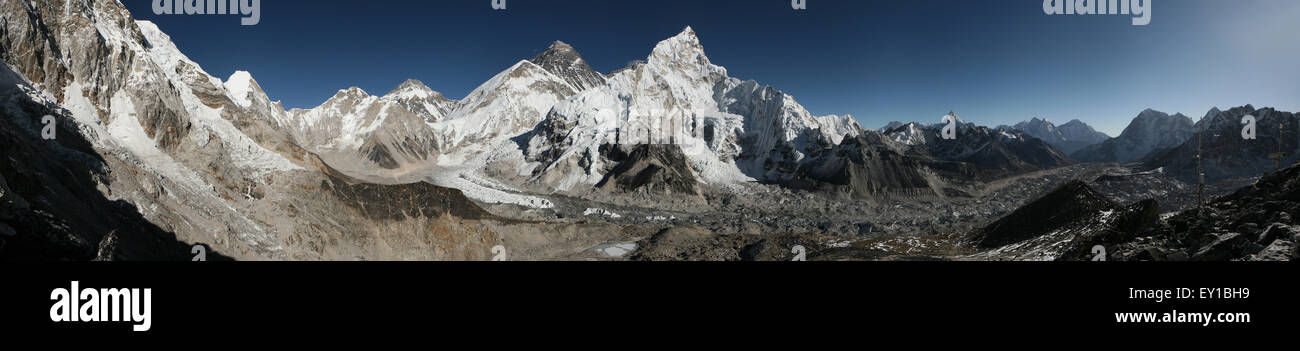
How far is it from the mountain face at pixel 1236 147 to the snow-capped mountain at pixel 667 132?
98.1 meters

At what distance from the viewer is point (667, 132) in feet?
506

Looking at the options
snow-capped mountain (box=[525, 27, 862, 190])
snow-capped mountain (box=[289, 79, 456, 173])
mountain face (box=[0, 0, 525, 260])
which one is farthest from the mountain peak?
mountain face (box=[0, 0, 525, 260])

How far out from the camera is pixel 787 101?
177000 millimetres

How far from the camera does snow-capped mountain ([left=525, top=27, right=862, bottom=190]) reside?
441 feet

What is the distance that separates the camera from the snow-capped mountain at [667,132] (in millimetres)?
134350

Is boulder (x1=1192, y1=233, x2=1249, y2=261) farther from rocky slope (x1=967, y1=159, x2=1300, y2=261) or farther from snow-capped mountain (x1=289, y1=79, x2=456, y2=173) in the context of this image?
snow-capped mountain (x1=289, y1=79, x2=456, y2=173)

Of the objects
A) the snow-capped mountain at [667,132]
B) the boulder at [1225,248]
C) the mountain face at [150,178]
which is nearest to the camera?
the boulder at [1225,248]

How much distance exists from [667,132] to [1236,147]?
16322 cm

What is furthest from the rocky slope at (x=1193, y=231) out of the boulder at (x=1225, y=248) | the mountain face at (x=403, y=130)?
the mountain face at (x=403, y=130)

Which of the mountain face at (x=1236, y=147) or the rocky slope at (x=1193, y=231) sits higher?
the mountain face at (x=1236, y=147)

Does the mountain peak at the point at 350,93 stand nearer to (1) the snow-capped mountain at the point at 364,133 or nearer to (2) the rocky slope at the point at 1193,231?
(1) the snow-capped mountain at the point at 364,133

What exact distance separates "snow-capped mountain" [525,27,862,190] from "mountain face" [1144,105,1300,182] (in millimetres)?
98134
